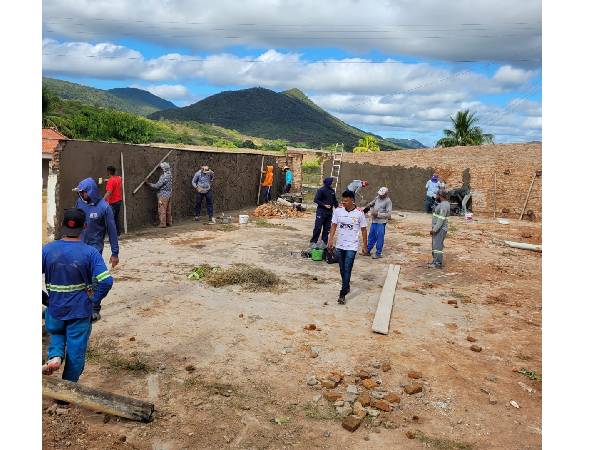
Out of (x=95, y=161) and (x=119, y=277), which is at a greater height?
(x=95, y=161)

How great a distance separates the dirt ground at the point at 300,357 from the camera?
3982mm

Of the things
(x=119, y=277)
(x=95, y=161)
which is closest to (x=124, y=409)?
(x=119, y=277)

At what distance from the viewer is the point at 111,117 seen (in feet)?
174

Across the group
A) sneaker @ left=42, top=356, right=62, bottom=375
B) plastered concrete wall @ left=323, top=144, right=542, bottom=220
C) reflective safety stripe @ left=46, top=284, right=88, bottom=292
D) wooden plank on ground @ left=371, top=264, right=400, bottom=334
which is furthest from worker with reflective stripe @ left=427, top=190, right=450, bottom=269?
plastered concrete wall @ left=323, top=144, right=542, bottom=220

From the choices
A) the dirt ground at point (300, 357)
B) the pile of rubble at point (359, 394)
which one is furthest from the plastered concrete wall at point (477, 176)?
the pile of rubble at point (359, 394)

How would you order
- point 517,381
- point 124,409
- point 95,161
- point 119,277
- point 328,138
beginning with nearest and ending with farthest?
point 124,409, point 517,381, point 119,277, point 95,161, point 328,138

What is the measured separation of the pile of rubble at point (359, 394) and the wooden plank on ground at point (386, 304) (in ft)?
3.67

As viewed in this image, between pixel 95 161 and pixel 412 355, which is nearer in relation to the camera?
pixel 412 355

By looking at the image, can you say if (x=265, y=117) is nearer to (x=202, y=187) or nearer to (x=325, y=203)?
(x=202, y=187)

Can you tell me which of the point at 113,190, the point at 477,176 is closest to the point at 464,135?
the point at 477,176

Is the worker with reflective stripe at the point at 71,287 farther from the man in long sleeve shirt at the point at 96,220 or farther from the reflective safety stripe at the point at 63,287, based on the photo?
the man in long sleeve shirt at the point at 96,220

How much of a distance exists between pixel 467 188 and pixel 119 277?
19.1 meters

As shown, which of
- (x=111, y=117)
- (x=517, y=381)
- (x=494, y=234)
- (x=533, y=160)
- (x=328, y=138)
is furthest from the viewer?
(x=328, y=138)
